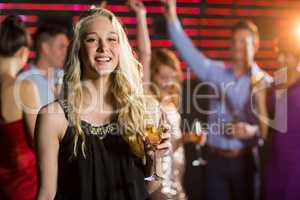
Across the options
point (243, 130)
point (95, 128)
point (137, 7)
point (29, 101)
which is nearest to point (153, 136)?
point (95, 128)

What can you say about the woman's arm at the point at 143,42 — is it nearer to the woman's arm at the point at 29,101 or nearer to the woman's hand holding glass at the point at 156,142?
the woman's arm at the point at 29,101

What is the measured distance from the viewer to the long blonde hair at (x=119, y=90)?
217 cm

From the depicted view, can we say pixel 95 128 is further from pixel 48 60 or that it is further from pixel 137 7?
pixel 137 7

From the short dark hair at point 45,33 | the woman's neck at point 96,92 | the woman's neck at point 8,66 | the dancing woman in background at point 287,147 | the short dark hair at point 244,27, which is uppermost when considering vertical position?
the short dark hair at point 244,27

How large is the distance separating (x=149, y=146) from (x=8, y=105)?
4.33 ft

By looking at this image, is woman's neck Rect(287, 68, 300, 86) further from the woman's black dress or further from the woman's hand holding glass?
the woman's black dress

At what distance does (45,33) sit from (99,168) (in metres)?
2.45

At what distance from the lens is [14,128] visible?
126 inches

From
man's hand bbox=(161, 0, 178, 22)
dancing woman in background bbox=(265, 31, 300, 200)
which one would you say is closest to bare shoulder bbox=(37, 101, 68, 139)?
dancing woman in background bbox=(265, 31, 300, 200)

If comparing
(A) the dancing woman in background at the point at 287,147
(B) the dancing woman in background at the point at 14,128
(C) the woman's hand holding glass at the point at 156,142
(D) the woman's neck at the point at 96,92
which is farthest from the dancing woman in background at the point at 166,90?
(D) the woman's neck at the point at 96,92

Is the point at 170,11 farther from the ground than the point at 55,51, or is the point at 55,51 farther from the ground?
the point at 170,11

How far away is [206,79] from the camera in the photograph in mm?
4988

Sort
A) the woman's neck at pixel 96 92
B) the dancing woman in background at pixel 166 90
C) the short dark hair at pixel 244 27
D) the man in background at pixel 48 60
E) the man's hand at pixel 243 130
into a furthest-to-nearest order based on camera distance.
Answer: the short dark hair at pixel 244 27 → the man's hand at pixel 243 130 → the man in background at pixel 48 60 → the dancing woman in background at pixel 166 90 → the woman's neck at pixel 96 92

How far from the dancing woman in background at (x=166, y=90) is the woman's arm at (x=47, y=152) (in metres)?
1.52
